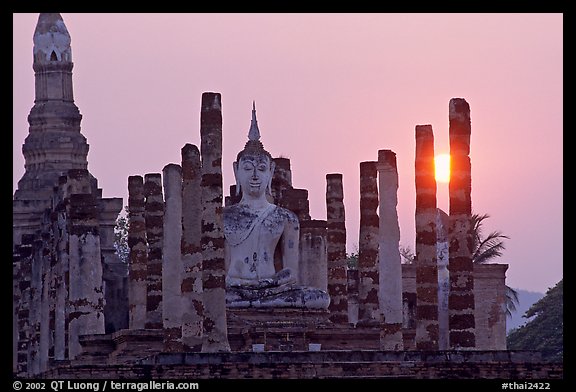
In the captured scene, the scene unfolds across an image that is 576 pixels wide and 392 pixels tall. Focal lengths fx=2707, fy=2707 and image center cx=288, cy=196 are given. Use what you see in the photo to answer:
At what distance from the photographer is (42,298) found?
206 feet

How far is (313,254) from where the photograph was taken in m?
54.0

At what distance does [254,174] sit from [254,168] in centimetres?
13

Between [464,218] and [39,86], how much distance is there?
32501 mm

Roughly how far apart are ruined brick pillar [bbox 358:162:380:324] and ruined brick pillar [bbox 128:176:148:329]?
171 inches

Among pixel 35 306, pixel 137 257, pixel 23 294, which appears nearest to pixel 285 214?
pixel 137 257

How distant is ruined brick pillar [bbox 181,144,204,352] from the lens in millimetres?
45906

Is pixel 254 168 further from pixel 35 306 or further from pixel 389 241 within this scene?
pixel 35 306

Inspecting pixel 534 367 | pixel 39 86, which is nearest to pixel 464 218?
pixel 534 367

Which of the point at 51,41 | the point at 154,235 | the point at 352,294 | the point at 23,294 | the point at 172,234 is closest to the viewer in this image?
the point at 172,234

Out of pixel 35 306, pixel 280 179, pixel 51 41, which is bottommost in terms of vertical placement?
pixel 35 306

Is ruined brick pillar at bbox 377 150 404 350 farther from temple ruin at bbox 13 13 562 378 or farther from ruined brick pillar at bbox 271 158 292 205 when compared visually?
ruined brick pillar at bbox 271 158 292 205

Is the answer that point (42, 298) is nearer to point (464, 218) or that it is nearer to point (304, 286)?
point (304, 286)

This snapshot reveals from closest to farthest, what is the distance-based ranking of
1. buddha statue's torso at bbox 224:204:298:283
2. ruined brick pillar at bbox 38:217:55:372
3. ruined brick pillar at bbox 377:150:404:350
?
buddha statue's torso at bbox 224:204:298:283 < ruined brick pillar at bbox 377:150:404:350 < ruined brick pillar at bbox 38:217:55:372

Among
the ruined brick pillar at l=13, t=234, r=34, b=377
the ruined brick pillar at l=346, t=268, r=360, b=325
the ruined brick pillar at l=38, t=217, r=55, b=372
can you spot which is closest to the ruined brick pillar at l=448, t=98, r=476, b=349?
the ruined brick pillar at l=346, t=268, r=360, b=325
